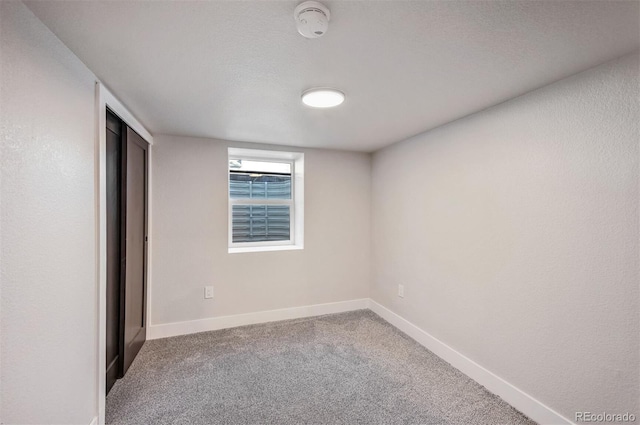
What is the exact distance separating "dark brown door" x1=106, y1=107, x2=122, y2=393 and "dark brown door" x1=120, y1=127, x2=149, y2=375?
0.04 metres

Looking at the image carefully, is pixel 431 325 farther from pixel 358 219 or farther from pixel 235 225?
pixel 235 225

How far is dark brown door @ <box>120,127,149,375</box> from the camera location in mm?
2172

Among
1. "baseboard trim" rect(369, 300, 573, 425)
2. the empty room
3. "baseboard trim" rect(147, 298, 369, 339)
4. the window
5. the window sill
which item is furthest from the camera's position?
the window

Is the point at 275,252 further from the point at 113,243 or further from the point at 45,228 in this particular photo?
the point at 45,228

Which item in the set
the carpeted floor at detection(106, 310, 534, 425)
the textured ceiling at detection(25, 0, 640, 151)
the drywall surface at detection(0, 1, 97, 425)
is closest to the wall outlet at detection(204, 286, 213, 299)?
the carpeted floor at detection(106, 310, 534, 425)

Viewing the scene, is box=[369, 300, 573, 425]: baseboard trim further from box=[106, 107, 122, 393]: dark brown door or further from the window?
box=[106, 107, 122, 393]: dark brown door

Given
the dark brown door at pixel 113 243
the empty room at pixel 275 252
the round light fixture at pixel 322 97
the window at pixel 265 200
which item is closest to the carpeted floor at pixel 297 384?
the empty room at pixel 275 252

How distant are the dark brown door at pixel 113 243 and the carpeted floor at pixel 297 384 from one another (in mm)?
207

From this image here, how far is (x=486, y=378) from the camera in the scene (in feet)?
6.88

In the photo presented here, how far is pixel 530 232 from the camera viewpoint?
5.99 ft

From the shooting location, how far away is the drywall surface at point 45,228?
3.29ft

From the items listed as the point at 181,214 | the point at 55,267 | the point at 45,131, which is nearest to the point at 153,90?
the point at 45,131

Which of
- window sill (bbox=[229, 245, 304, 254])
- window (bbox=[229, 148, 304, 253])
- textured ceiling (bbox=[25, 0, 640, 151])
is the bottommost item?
window sill (bbox=[229, 245, 304, 254])

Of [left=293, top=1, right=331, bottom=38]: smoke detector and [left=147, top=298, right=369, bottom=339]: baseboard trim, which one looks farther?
[left=147, top=298, right=369, bottom=339]: baseboard trim
